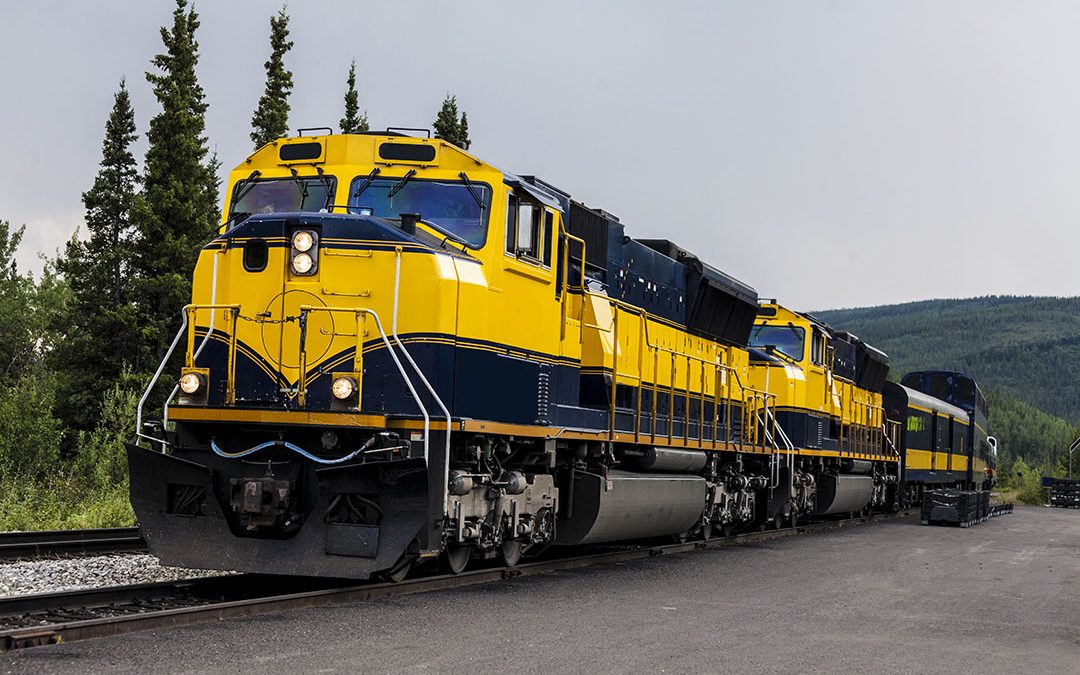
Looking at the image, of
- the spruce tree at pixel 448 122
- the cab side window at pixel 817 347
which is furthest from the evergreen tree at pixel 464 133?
the cab side window at pixel 817 347

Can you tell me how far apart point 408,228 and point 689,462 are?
25.2ft

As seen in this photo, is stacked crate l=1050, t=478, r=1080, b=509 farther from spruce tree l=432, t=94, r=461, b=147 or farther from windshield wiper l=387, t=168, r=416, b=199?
windshield wiper l=387, t=168, r=416, b=199

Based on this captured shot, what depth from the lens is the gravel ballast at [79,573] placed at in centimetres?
1020

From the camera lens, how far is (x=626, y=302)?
15.2 metres

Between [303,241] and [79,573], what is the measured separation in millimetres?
3838

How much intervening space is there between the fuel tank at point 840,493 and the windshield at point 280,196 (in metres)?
16.3

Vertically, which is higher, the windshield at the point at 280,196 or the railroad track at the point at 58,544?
the windshield at the point at 280,196

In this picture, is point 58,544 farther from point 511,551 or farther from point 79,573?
point 511,551

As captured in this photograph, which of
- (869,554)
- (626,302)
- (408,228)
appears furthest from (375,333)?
(869,554)

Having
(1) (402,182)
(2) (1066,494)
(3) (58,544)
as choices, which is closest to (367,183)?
(1) (402,182)

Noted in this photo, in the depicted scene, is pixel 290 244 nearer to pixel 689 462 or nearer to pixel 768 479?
pixel 689 462

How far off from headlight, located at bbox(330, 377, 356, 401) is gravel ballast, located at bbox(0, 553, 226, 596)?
2.19 metres

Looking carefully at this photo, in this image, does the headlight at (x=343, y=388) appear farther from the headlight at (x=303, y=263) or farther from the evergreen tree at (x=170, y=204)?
the evergreen tree at (x=170, y=204)

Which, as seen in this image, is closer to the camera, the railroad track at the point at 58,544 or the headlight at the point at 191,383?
the headlight at the point at 191,383
